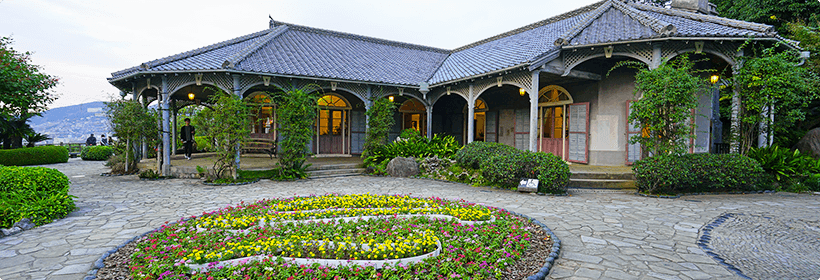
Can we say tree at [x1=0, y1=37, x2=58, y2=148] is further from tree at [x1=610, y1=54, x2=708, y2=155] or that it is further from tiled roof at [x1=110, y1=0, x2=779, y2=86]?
tree at [x1=610, y1=54, x2=708, y2=155]

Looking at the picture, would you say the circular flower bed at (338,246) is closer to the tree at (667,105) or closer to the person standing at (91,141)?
the tree at (667,105)

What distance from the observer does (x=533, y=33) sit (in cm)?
1385

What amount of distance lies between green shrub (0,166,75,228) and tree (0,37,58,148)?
948 cm

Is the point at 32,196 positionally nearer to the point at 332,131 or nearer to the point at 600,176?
the point at 332,131

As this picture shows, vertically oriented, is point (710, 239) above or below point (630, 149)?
below

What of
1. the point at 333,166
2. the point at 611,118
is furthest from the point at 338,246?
the point at 611,118

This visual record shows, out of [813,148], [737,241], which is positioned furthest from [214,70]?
[813,148]

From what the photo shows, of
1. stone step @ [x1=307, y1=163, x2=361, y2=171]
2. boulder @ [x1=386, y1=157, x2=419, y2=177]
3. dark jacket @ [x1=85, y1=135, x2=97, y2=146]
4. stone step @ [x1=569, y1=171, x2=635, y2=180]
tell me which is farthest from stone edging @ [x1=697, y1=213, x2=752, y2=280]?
dark jacket @ [x1=85, y1=135, x2=97, y2=146]

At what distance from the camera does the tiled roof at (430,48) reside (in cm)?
865

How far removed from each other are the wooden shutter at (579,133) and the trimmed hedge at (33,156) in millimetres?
20646

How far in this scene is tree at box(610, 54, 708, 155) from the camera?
23.5ft

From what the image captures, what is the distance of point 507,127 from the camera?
13.4 meters

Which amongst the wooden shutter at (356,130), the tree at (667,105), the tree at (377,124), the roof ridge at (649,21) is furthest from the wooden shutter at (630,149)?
the wooden shutter at (356,130)

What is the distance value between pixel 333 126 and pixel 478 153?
267 inches
